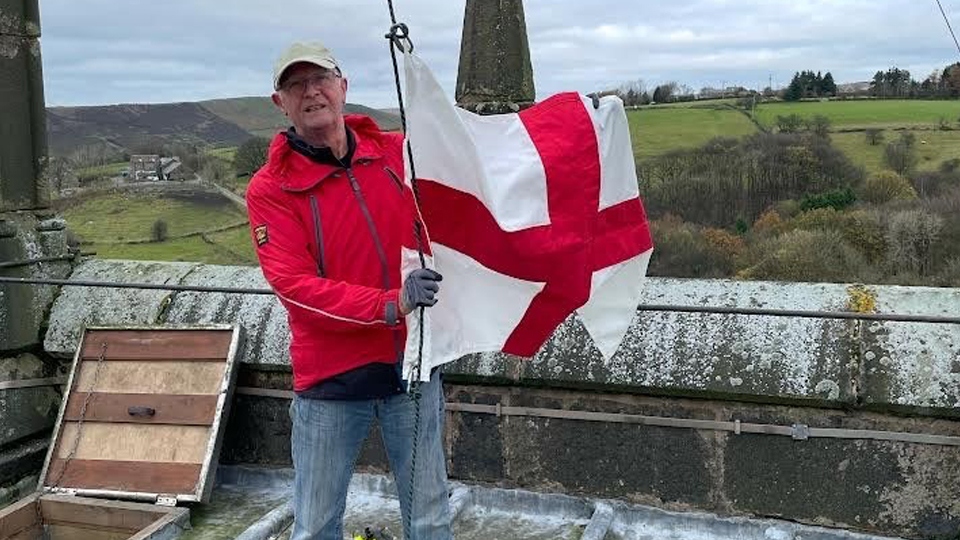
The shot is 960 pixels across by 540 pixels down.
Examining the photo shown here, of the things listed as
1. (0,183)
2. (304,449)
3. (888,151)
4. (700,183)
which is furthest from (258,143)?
(888,151)

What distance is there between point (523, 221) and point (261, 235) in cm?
77

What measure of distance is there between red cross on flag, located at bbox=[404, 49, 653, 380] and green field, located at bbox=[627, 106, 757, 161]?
50.8ft

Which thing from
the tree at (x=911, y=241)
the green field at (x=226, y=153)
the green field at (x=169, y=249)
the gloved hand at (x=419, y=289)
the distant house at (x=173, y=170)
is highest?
the green field at (x=226, y=153)

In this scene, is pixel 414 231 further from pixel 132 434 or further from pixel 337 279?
pixel 132 434

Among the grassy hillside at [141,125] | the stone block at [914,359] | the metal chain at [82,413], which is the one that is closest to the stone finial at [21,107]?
the metal chain at [82,413]

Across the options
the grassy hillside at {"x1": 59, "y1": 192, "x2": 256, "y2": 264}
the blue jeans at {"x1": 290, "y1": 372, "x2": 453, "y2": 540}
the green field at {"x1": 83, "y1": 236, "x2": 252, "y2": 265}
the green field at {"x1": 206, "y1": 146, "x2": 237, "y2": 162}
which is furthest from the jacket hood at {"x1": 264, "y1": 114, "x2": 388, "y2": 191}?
the green field at {"x1": 83, "y1": 236, "x2": 252, "y2": 265}

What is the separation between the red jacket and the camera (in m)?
2.57

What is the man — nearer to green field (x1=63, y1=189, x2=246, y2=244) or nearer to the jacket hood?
the jacket hood

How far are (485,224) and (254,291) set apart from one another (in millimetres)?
1360

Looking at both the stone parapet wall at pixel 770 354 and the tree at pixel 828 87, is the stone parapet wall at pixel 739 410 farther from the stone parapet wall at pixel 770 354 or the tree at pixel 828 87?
the tree at pixel 828 87

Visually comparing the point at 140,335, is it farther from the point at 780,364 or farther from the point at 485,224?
the point at 780,364

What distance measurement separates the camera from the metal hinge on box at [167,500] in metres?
3.80

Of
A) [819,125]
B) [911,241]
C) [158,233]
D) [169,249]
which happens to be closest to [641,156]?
[911,241]

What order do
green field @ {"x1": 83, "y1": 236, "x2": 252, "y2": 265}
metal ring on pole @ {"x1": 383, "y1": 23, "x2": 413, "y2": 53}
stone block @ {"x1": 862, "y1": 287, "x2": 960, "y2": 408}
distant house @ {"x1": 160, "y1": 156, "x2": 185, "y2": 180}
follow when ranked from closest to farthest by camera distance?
metal ring on pole @ {"x1": 383, "y1": 23, "x2": 413, "y2": 53} → stone block @ {"x1": 862, "y1": 287, "x2": 960, "y2": 408} → green field @ {"x1": 83, "y1": 236, "x2": 252, "y2": 265} → distant house @ {"x1": 160, "y1": 156, "x2": 185, "y2": 180}
